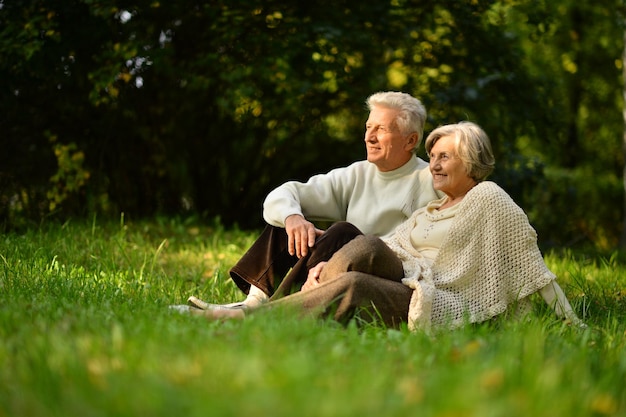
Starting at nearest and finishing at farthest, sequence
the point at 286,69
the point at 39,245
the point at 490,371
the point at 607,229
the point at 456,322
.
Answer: the point at 490,371 → the point at 456,322 → the point at 39,245 → the point at 286,69 → the point at 607,229

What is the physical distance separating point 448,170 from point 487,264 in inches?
19.4

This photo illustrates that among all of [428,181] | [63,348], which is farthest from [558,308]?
[63,348]

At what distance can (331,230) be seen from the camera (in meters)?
3.92

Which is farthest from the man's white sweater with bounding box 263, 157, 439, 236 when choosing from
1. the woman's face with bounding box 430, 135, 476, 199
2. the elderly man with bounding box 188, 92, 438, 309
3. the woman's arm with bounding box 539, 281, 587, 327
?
the woman's arm with bounding box 539, 281, 587, 327

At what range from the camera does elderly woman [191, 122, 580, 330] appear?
354cm

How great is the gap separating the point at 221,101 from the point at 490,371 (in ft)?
18.9

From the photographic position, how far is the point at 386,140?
166 inches

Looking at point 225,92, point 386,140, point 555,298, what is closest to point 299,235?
point 386,140

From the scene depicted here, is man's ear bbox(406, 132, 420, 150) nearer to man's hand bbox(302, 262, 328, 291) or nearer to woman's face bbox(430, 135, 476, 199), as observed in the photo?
woman's face bbox(430, 135, 476, 199)

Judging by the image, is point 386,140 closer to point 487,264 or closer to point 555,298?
point 487,264

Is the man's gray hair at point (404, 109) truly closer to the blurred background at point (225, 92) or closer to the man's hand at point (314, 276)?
the man's hand at point (314, 276)

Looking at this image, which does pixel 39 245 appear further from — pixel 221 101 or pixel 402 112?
pixel 402 112

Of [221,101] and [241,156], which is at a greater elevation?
[221,101]

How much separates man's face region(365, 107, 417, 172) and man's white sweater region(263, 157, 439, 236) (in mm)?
78
